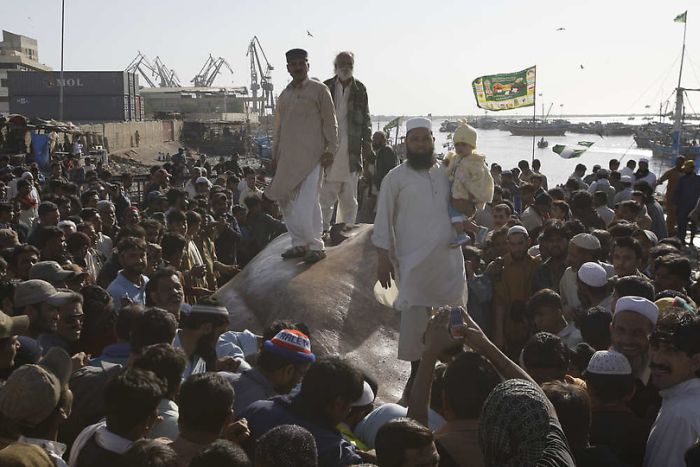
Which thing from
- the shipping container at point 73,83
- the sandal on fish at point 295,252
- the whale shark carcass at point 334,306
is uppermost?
the shipping container at point 73,83

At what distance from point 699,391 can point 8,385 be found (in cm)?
253

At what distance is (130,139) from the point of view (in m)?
44.2

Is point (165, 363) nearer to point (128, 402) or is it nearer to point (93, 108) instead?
point (128, 402)

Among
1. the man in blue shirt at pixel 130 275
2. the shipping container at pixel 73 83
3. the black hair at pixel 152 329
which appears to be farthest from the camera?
the shipping container at pixel 73 83

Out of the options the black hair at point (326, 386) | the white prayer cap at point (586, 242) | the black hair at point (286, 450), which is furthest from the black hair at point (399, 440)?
the white prayer cap at point (586, 242)

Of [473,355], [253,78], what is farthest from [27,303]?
[253,78]

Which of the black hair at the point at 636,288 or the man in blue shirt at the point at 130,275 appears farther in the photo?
the man in blue shirt at the point at 130,275

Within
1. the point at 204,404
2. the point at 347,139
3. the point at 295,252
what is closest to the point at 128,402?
the point at 204,404

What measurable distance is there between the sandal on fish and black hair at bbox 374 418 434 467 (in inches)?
165

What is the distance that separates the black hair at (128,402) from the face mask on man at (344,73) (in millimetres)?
5101

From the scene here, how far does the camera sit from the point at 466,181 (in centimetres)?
502

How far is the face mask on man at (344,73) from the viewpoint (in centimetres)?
765

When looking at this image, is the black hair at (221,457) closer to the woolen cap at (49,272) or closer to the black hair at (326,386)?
the black hair at (326,386)

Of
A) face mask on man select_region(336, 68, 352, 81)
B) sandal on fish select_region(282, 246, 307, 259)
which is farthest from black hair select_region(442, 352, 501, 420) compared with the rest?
face mask on man select_region(336, 68, 352, 81)
